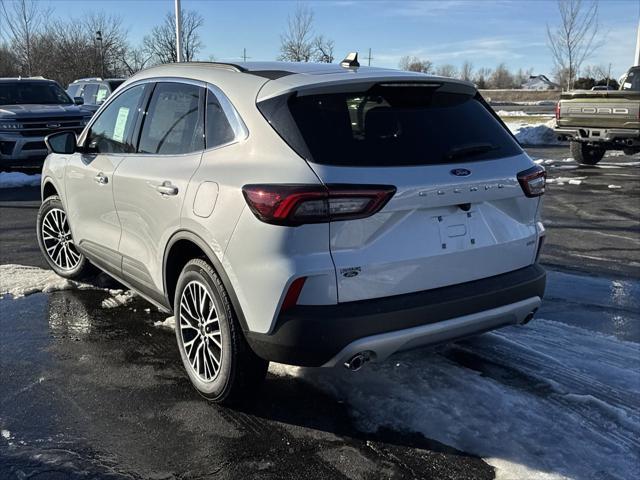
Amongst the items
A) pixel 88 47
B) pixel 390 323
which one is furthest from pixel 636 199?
pixel 88 47

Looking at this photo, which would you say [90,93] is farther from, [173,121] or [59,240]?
[173,121]

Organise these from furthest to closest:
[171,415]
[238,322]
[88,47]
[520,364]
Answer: [88,47], [520,364], [171,415], [238,322]

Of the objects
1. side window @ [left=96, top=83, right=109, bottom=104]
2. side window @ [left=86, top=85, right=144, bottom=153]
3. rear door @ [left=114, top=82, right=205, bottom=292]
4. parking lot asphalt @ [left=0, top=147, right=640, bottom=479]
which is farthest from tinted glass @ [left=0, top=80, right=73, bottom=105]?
rear door @ [left=114, top=82, right=205, bottom=292]

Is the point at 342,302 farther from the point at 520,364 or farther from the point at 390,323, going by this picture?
the point at 520,364

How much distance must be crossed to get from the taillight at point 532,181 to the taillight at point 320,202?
96cm

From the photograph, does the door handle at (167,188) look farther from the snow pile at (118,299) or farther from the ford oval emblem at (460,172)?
the snow pile at (118,299)

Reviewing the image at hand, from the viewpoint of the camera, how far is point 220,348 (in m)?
3.44

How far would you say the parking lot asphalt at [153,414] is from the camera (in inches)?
118

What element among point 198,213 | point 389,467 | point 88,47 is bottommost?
point 389,467

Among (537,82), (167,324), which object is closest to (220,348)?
(167,324)

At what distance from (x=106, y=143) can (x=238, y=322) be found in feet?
7.30

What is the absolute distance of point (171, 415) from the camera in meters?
3.48

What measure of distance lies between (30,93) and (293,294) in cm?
1292

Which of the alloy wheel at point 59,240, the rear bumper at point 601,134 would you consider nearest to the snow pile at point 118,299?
the alloy wheel at point 59,240
